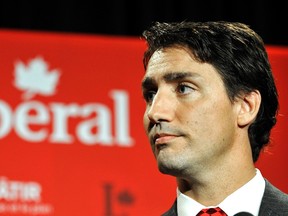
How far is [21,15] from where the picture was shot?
3219 millimetres

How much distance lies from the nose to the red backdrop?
1.17m

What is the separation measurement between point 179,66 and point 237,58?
123mm

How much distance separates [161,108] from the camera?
1.49 m

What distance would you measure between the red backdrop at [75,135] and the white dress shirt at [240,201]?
1111 mm

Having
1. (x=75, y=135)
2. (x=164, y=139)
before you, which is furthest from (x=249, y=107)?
(x=75, y=135)

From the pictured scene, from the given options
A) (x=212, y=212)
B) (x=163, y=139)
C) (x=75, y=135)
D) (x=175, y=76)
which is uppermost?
(x=175, y=76)

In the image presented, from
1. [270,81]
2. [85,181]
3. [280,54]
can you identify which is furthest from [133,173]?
[270,81]

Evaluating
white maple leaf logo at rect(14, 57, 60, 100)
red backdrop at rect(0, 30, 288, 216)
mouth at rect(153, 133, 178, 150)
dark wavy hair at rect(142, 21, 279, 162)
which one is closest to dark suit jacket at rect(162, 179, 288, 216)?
dark wavy hair at rect(142, 21, 279, 162)

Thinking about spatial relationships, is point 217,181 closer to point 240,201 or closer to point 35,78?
point 240,201

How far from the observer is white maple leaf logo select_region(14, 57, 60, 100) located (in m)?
2.72

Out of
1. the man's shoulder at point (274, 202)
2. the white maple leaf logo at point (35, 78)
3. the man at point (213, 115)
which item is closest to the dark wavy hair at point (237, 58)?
the man at point (213, 115)

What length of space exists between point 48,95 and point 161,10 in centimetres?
92

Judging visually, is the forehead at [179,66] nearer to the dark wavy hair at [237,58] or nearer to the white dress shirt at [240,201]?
the dark wavy hair at [237,58]

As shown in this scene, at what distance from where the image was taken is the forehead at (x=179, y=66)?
59.6 inches
